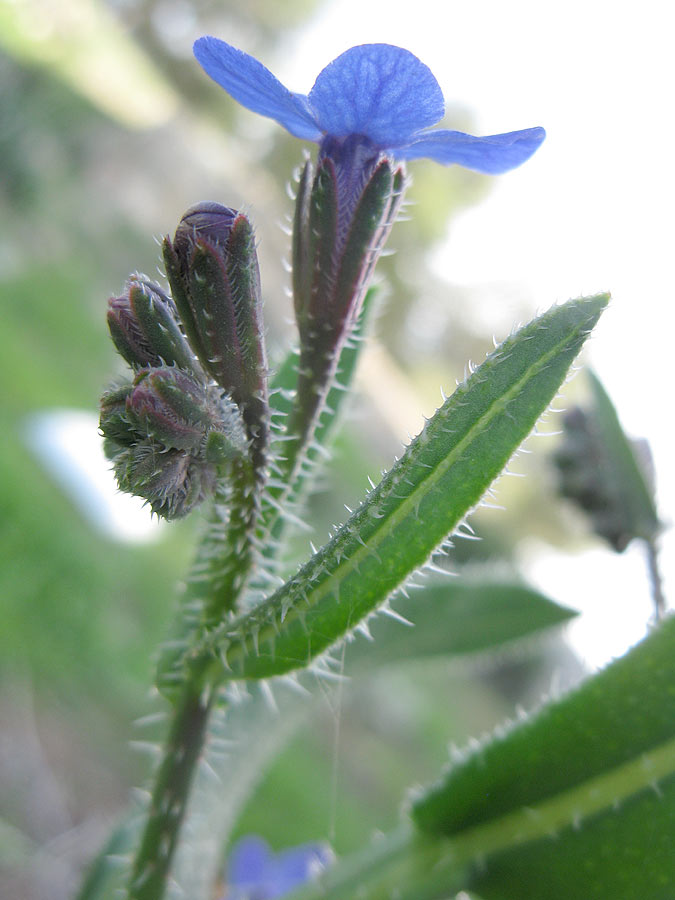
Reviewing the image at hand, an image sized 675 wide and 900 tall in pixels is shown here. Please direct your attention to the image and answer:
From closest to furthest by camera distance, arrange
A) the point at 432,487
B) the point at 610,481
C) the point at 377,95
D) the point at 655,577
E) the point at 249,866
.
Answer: the point at 432,487 → the point at 377,95 → the point at 655,577 → the point at 610,481 → the point at 249,866

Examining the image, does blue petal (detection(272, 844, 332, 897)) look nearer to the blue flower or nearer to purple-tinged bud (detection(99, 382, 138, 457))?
purple-tinged bud (detection(99, 382, 138, 457))

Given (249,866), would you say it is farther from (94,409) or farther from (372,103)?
(372,103)

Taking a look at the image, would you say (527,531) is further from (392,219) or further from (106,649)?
(392,219)

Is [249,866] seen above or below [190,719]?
below

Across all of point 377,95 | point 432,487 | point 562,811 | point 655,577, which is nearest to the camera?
point 432,487

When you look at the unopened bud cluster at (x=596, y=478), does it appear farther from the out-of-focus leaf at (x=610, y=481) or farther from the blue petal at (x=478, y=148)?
the blue petal at (x=478, y=148)

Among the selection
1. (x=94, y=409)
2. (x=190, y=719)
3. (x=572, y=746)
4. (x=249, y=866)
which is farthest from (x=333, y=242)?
(x=249, y=866)

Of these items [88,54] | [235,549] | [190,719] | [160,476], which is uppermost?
[160,476]

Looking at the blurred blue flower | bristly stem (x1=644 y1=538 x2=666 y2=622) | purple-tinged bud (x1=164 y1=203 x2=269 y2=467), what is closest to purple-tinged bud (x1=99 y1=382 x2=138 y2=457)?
purple-tinged bud (x1=164 y1=203 x2=269 y2=467)
